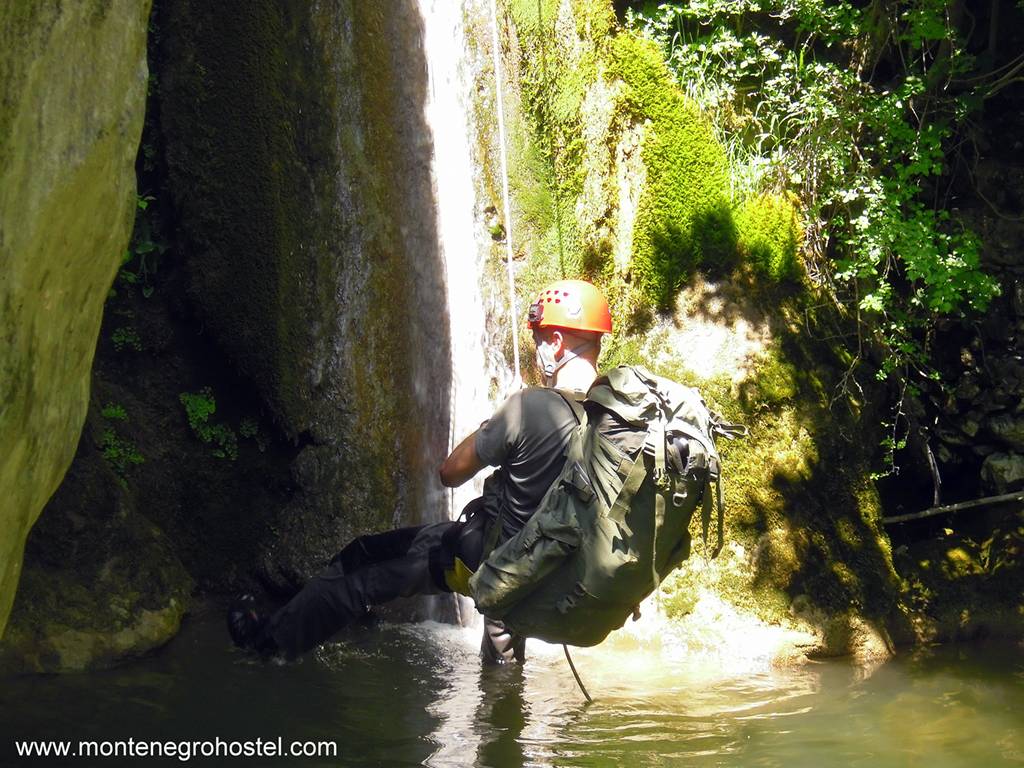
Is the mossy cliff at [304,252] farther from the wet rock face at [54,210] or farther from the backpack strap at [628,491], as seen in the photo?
the backpack strap at [628,491]

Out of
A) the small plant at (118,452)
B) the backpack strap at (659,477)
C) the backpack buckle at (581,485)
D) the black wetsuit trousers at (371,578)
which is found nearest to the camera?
the backpack strap at (659,477)

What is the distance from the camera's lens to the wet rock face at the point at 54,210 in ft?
11.0

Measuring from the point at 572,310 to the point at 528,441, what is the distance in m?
0.63

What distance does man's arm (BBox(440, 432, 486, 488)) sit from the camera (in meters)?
4.80

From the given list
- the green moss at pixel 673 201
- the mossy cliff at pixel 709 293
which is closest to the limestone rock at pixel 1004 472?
the mossy cliff at pixel 709 293

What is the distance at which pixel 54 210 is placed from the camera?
359cm

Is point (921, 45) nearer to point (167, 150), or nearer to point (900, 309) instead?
point (900, 309)

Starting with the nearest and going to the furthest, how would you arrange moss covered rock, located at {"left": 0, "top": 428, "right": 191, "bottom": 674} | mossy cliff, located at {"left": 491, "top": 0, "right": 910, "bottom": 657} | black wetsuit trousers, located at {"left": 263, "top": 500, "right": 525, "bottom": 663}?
1. black wetsuit trousers, located at {"left": 263, "top": 500, "right": 525, "bottom": 663}
2. moss covered rock, located at {"left": 0, "top": 428, "right": 191, "bottom": 674}
3. mossy cliff, located at {"left": 491, "top": 0, "right": 910, "bottom": 657}

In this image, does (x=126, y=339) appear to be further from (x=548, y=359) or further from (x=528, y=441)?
(x=528, y=441)

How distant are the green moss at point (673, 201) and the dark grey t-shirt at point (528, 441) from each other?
2416 mm

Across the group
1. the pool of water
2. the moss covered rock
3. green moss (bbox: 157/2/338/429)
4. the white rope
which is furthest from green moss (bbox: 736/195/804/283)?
the moss covered rock

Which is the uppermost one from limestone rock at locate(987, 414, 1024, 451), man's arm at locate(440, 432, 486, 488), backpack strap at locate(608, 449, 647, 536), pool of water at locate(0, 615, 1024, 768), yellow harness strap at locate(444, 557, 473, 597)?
limestone rock at locate(987, 414, 1024, 451)

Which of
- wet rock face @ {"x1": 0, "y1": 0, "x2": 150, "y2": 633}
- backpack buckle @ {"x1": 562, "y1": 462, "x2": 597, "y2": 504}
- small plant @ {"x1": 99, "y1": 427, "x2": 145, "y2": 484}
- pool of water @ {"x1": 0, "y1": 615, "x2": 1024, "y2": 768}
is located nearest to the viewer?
wet rock face @ {"x1": 0, "y1": 0, "x2": 150, "y2": 633}

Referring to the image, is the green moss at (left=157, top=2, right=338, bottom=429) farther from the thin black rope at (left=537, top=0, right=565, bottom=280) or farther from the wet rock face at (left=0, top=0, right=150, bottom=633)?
the wet rock face at (left=0, top=0, right=150, bottom=633)
